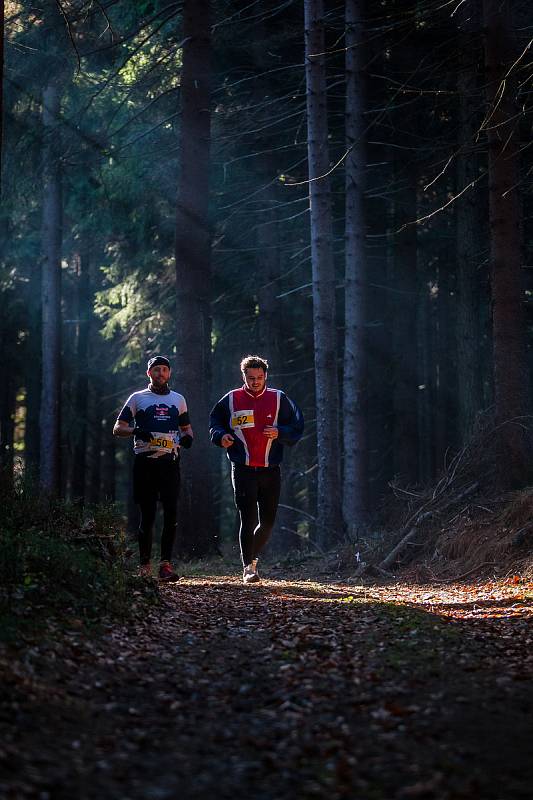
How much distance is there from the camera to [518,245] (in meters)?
12.9

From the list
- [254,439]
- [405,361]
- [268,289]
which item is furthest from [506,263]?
[405,361]

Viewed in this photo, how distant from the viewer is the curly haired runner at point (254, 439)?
11.6 meters

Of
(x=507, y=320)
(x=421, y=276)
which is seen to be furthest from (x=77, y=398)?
(x=507, y=320)

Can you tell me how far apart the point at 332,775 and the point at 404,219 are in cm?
1898

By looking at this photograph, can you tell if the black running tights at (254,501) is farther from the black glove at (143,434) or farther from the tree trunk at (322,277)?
the tree trunk at (322,277)

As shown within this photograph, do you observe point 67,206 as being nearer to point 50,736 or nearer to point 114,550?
point 114,550

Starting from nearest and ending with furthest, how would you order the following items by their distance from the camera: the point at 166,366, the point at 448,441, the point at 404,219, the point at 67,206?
the point at 166,366, the point at 404,219, the point at 67,206, the point at 448,441

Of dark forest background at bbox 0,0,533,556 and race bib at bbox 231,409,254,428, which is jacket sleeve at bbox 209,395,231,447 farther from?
dark forest background at bbox 0,0,533,556

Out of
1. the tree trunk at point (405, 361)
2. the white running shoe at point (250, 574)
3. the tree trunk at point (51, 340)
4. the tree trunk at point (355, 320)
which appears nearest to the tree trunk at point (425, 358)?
the tree trunk at point (405, 361)

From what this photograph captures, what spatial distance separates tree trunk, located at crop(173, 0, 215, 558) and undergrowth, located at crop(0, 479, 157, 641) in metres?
5.81

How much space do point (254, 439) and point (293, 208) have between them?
11511mm

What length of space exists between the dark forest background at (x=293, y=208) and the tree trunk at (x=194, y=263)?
4 centimetres

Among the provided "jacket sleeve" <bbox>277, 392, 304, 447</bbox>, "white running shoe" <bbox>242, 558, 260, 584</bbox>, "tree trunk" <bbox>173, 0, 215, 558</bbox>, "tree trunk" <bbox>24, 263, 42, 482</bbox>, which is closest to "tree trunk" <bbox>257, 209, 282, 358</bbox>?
"tree trunk" <bbox>173, 0, 215, 558</bbox>

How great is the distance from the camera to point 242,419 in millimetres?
11625
